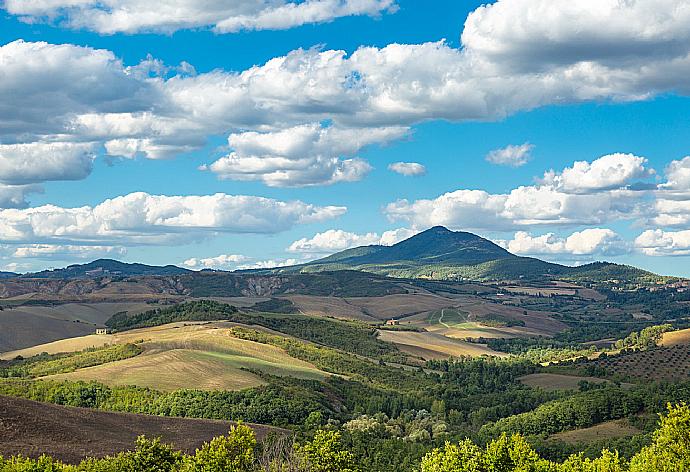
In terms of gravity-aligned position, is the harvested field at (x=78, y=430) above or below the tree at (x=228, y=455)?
below

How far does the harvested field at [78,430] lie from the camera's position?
317 feet

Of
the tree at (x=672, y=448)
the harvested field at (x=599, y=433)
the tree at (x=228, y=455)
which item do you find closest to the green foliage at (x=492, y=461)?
the tree at (x=672, y=448)

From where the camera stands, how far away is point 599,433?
156 metres

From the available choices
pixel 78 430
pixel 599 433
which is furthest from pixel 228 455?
pixel 599 433

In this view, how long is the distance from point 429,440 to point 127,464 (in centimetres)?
8404

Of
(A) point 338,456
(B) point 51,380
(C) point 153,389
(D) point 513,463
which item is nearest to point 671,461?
(D) point 513,463

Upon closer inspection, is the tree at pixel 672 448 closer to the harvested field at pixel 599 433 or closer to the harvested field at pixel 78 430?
the harvested field at pixel 78 430

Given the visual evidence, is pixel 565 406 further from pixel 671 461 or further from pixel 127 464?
pixel 127 464

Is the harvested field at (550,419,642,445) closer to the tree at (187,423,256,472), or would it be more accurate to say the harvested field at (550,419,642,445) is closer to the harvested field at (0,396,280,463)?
the harvested field at (0,396,280,463)

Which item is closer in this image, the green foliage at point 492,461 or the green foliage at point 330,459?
the green foliage at point 492,461

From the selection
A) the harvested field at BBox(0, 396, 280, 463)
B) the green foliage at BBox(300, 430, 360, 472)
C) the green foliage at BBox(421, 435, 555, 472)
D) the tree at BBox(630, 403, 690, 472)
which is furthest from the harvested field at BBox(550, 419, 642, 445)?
the green foliage at BBox(300, 430, 360, 472)

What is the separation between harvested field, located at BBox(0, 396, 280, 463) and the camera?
96.6 metres

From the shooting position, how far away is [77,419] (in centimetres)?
11419

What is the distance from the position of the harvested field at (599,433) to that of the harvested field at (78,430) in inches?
2376
